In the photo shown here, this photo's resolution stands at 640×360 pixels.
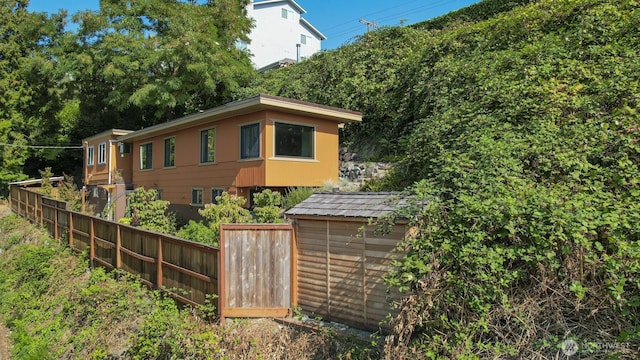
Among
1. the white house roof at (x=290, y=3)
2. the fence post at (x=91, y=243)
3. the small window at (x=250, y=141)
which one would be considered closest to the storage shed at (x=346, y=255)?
the small window at (x=250, y=141)

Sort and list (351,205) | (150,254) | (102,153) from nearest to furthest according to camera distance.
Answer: (351,205), (150,254), (102,153)

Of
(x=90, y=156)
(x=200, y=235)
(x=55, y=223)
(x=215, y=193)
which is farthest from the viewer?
(x=90, y=156)

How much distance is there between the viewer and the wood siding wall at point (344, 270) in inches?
217

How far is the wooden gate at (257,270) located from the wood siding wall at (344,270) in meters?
0.22

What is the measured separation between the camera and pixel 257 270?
6.41 metres

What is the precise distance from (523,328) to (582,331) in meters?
0.49

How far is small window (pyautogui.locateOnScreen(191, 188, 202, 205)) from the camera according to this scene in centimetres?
1423

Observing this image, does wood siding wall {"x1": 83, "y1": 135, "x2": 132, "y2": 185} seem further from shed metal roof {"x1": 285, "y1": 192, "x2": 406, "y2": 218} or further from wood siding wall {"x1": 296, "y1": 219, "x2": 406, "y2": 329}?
wood siding wall {"x1": 296, "y1": 219, "x2": 406, "y2": 329}

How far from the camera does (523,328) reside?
3830 mm

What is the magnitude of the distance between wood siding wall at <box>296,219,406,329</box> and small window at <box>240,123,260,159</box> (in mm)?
5798

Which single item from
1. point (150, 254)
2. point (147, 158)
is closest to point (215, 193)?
point (150, 254)

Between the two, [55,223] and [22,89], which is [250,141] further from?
[22,89]

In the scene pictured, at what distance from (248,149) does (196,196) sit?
3634mm

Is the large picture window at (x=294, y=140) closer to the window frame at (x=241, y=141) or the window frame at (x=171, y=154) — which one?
the window frame at (x=241, y=141)
